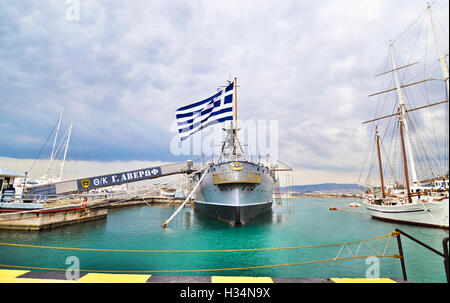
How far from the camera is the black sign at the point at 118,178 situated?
22766mm

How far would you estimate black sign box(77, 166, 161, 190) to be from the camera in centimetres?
2277

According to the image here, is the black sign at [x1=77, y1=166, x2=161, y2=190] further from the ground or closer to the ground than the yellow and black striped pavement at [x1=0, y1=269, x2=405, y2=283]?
further from the ground

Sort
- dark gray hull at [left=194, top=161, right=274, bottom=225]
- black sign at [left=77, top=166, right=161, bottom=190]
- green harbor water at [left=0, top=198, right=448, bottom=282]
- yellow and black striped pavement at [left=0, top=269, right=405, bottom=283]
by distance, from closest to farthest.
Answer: yellow and black striped pavement at [left=0, top=269, right=405, bottom=283], green harbor water at [left=0, top=198, right=448, bottom=282], dark gray hull at [left=194, top=161, right=274, bottom=225], black sign at [left=77, top=166, right=161, bottom=190]

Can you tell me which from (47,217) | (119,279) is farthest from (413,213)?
(47,217)

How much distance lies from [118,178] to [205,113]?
552 inches

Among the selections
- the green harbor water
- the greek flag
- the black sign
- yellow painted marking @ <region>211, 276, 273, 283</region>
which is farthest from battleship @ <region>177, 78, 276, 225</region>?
yellow painted marking @ <region>211, 276, 273, 283</region>

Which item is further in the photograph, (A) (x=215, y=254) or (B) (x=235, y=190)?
(B) (x=235, y=190)

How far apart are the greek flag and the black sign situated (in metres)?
9.57

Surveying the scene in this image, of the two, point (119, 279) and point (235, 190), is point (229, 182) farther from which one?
point (119, 279)

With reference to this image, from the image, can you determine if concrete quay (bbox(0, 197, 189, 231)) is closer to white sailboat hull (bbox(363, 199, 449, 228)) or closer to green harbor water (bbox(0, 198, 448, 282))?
green harbor water (bbox(0, 198, 448, 282))

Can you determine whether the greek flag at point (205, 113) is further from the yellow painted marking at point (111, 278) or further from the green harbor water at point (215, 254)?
the yellow painted marking at point (111, 278)

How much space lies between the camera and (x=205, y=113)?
20.2 meters

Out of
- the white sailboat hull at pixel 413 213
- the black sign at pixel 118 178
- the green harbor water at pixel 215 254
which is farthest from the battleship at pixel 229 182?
the white sailboat hull at pixel 413 213
